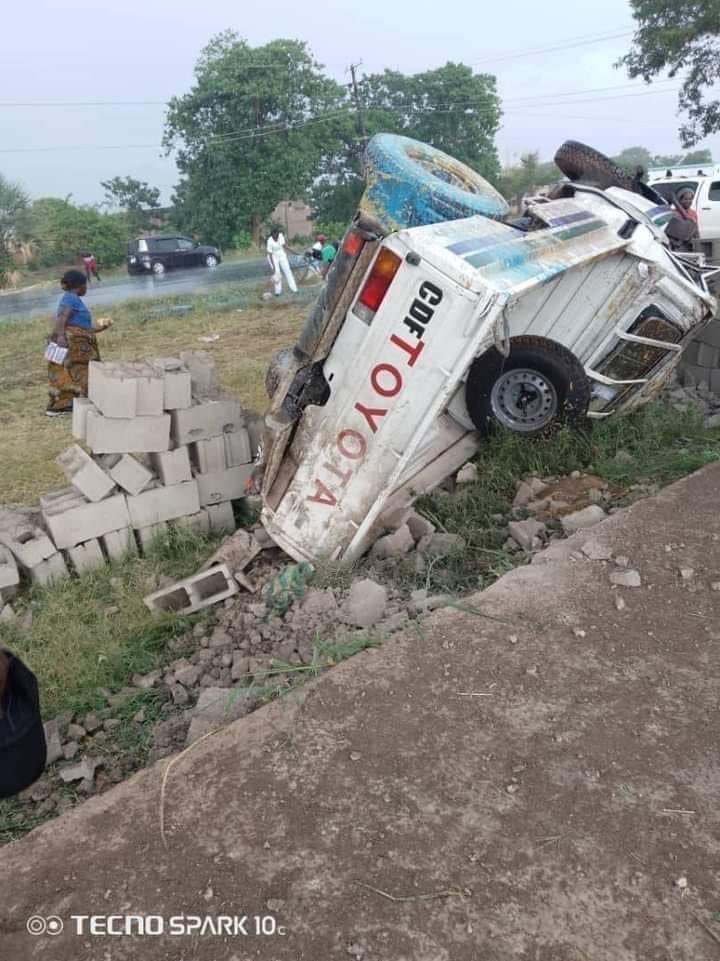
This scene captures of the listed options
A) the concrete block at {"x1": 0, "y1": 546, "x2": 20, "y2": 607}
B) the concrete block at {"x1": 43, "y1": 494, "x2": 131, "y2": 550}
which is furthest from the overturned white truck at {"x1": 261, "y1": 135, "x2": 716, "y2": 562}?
the concrete block at {"x1": 0, "y1": 546, "x2": 20, "y2": 607}

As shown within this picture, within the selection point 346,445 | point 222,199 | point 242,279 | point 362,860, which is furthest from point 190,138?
point 362,860

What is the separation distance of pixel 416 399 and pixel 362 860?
2.18 meters

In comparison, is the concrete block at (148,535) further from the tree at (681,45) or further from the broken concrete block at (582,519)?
the tree at (681,45)

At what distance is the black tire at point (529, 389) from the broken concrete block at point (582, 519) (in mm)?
845

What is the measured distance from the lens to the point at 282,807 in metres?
2.17

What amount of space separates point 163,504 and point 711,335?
4.51 m

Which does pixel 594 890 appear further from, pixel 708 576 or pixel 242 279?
pixel 242 279

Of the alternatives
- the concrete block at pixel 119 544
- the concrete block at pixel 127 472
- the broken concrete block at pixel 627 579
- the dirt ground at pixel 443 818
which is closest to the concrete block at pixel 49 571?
the concrete block at pixel 119 544

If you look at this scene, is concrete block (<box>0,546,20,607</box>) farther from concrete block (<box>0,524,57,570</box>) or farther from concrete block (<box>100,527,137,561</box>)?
concrete block (<box>100,527,137,561</box>)

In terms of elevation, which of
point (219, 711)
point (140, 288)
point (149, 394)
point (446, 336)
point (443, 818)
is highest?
point (446, 336)

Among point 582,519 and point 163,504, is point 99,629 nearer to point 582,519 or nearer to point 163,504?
point 163,504

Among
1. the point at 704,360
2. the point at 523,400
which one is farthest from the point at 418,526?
the point at 704,360

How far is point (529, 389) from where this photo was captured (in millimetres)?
4473

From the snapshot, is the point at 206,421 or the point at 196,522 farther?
the point at 196,522
